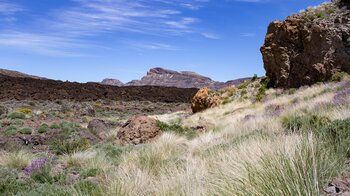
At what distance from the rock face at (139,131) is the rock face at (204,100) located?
15.0 metres

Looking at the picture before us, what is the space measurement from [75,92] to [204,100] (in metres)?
29.9

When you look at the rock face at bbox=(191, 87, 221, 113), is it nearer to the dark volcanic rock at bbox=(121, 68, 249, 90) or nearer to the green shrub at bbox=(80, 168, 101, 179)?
the green shrub at bbox=(80, 168, 101, 179)

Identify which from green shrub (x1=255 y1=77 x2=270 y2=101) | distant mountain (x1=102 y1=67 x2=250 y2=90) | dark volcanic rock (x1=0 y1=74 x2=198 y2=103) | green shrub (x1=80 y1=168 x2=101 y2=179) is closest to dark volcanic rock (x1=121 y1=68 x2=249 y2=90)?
distant mountain (x1=102 y1=67 x2=250 y2=90)

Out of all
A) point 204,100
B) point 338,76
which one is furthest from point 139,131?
point 204,100

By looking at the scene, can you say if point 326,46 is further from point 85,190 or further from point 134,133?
point 85,190

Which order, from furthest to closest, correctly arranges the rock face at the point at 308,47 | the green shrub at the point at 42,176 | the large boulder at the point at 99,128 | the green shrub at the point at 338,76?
the rock face at the point at 308,47
the green shrub at the point at 338,76
the large boulder at the point at 99,128
the green shrub at the point at 42,176

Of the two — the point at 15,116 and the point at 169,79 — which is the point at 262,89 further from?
the point at 169,79

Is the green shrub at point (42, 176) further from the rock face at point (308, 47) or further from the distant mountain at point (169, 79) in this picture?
the distant mountain at point (169, 79)

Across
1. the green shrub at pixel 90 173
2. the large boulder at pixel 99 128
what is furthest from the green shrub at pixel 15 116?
the green shrub at pixel 90 173

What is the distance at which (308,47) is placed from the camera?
22.9 meters

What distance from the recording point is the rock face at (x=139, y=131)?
42.8 feet

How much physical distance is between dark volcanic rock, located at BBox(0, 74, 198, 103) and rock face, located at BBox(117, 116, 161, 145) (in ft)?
121

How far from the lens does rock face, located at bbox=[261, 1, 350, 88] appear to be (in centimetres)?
2078

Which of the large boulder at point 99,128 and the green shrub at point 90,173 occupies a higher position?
the green shrub at point 90,173
